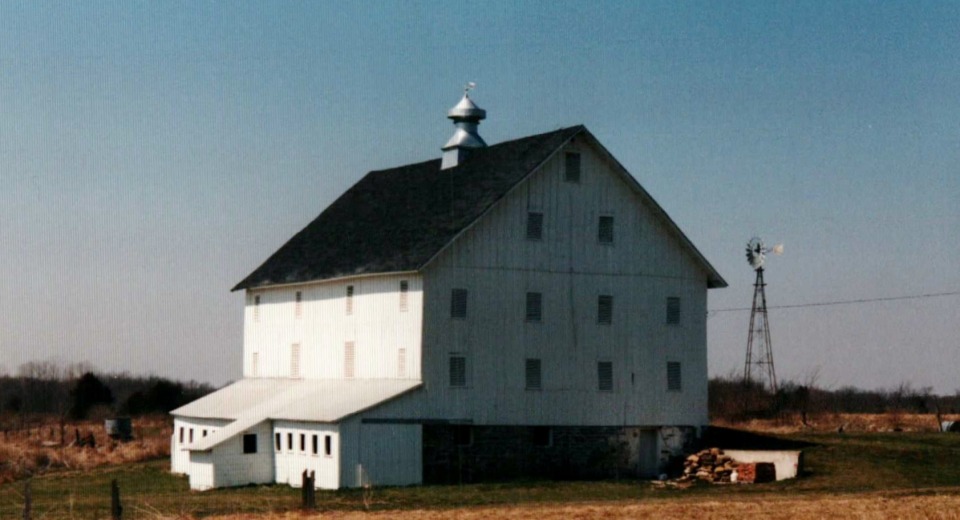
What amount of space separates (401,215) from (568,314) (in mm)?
7771

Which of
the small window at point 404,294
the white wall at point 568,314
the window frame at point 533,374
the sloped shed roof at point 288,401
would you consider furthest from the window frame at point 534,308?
the sloped shed roof at point 288,401

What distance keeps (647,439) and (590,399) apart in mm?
2724

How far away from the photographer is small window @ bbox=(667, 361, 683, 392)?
55.6 m

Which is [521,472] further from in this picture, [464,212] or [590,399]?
[464,212]

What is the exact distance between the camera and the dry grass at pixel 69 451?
207 feet

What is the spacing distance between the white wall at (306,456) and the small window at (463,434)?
423 cm

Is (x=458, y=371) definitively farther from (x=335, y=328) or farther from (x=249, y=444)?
(x=249, y=444)

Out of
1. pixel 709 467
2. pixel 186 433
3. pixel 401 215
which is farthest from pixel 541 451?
pixel 186 433

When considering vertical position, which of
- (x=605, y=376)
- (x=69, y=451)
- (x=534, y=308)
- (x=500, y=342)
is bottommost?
(x=69, y=451)

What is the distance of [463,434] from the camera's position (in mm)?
51375

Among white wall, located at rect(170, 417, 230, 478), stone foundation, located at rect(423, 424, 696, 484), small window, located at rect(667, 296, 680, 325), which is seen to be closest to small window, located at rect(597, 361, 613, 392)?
stone foundation, located at rect(423, 424, 696, 484)

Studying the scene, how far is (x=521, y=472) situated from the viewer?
52094mm

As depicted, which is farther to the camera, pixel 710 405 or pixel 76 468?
pixel 710 405

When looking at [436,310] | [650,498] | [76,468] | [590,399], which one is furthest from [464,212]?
[76,468]
